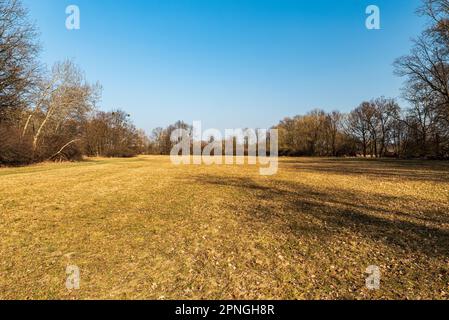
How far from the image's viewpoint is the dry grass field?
4.14m

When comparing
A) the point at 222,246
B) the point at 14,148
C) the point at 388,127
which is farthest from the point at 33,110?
the point at 388,127

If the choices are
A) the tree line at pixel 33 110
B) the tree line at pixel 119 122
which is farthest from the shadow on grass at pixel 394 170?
the tree line at pixel 33 110

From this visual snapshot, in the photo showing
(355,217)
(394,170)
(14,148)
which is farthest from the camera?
(14,148)

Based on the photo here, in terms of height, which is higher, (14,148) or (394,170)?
(14,148)

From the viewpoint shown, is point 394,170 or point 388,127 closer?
point 394,170

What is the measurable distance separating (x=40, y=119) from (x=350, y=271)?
37.3m

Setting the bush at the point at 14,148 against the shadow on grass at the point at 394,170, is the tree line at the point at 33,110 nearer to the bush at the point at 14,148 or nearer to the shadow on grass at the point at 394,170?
the bush at the point at 14,148

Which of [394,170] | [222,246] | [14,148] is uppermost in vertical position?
[14,148]

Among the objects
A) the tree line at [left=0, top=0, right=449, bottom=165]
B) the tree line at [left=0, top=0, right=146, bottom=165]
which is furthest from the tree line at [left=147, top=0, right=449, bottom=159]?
the tree line at [left=0, top=0, right=146, bottom=165]

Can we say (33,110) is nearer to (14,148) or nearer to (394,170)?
(14,148)

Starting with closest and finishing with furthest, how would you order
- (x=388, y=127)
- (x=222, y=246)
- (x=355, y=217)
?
(x=222, y=246) < (x=355, y=217) < (x=388, y=127)

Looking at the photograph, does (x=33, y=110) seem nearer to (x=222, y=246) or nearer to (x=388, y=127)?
(x=222, y=246)

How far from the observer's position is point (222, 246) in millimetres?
5887
